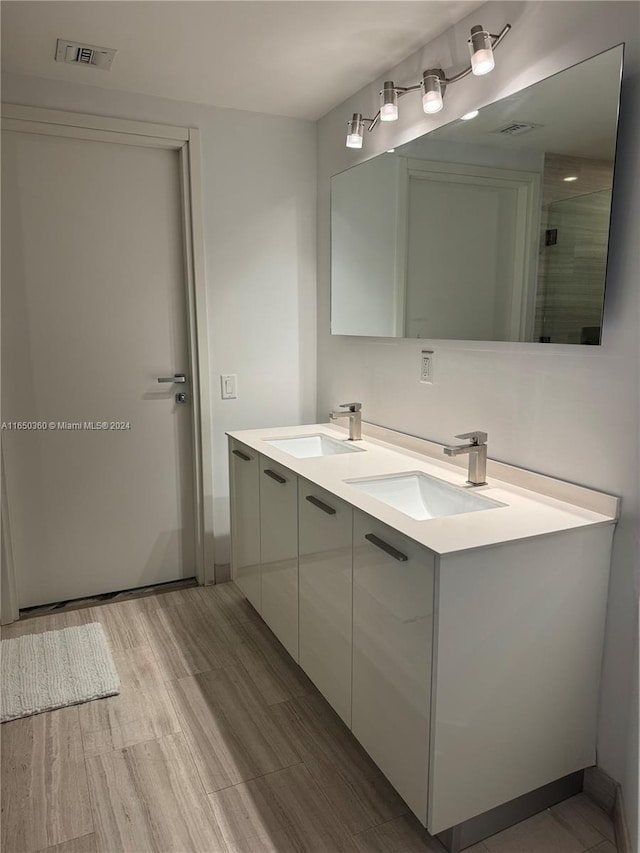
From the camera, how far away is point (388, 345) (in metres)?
2.53

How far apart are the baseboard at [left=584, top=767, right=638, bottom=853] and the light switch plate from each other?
82.9 inches

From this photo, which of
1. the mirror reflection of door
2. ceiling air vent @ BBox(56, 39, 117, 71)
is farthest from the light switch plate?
ceiling air vent @ BBox(56, 39, 117, 71)

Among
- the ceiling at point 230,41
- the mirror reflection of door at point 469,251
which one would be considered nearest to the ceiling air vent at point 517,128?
the mirror reflection of door at point 469,251

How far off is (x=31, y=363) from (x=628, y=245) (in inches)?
92.3

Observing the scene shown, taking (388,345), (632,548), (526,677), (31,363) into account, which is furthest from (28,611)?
(632,548)

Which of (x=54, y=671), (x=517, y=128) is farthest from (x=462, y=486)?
(x=54, y=671)

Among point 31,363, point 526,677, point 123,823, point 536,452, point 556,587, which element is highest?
point 31,363

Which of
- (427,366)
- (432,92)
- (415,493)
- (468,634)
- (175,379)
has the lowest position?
(468,634)

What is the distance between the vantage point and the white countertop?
1.45m

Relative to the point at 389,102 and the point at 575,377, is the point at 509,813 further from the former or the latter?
the point at 389,102

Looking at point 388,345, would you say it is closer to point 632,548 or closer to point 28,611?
point 632,548

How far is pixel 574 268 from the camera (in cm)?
162

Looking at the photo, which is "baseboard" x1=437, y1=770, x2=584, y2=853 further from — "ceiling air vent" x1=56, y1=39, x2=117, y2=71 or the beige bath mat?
"ceiling air vent" x1=56, y1=39, x2=117, y2=71

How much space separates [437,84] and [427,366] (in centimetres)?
94
